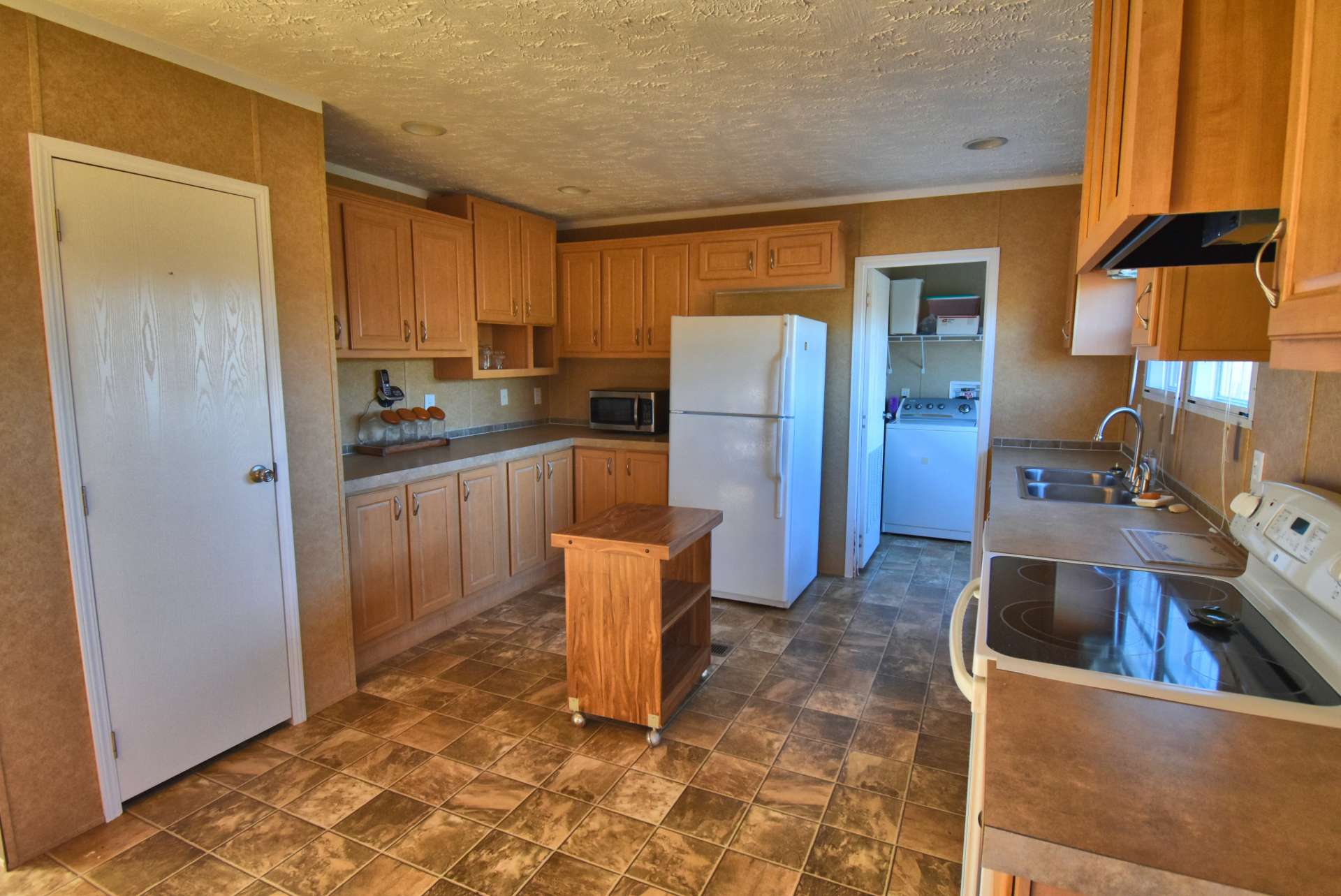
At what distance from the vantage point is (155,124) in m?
2.09

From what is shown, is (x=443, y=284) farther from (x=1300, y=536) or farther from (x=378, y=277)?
(x=1300, y=536)

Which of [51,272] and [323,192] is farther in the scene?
[323,192]

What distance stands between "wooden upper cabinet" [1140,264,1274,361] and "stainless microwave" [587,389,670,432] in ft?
9.36

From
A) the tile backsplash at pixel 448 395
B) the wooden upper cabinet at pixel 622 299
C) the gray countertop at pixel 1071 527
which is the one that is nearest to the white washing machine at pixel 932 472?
the wooden upper cabinet at pixel 622 299

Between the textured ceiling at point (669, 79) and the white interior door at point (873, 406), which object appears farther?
the white interior door at point (873, 406)

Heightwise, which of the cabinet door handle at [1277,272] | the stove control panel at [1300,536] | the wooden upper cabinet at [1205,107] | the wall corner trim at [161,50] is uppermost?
the wall corner trim at [161,50]

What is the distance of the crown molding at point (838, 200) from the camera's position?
11.9 ft

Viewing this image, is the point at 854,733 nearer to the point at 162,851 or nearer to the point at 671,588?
the point at 671,588

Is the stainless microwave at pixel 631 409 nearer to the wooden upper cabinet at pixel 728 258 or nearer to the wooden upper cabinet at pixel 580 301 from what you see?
the wooden upper cabinet at pixel 580 301

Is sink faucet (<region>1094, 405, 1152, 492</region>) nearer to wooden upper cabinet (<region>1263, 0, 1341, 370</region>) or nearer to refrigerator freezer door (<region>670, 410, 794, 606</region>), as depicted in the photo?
refrigerator freezer door (<region>670, 410, 794, 606</region>)

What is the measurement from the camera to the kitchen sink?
2.72 m

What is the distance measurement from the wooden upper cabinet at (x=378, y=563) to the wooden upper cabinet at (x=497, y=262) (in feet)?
4.50

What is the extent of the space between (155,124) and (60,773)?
75.0 inches

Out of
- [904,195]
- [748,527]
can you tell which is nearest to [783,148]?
[904,195]
